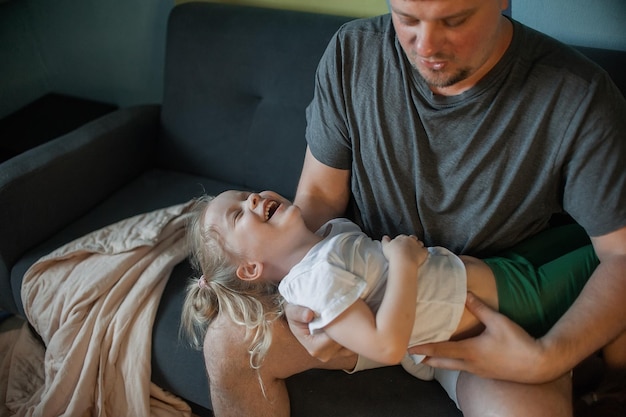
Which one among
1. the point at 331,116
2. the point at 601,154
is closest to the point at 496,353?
the point at 601,154

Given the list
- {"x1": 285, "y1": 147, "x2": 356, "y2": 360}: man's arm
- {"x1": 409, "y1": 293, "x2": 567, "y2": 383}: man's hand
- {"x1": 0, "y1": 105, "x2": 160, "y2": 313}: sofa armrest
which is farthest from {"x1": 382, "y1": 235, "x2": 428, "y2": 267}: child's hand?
{"x1": 0, "y1": 105, "x2": 160, "y2": 313}: sofa armrest

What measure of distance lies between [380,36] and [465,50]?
308 mm

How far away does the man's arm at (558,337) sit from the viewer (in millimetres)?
1233

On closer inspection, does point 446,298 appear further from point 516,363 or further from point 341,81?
point 341,81

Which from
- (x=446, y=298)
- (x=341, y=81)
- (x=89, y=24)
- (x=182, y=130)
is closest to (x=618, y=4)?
(x=341, y=81)

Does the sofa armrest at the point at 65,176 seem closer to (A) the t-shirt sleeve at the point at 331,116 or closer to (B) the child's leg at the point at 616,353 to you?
(A) the t-shirt sleeve at the point at 331,116

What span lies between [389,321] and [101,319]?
0.91 m

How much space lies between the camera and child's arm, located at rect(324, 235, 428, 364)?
121 cm

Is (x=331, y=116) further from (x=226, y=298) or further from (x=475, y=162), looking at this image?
(x=226, y=298)

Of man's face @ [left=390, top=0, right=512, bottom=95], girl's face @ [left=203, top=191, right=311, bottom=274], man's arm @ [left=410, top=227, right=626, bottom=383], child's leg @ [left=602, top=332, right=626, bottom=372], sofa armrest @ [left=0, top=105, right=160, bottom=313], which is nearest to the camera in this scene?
man's face @ [left=390, top=0, right=512, bottom=95]

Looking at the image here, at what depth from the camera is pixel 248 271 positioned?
148 cm

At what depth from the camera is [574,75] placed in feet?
4.05

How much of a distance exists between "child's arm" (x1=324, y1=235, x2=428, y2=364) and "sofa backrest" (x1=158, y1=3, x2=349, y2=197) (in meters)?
0.89

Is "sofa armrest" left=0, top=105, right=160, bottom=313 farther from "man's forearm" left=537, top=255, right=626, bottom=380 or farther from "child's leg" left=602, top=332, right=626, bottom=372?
"child's leg" left=602, top=332, right=626, bottom=372
